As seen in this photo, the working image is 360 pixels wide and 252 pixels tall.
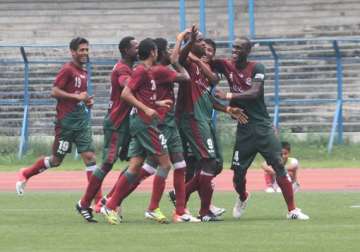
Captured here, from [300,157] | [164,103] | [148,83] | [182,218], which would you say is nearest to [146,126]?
[164,103]

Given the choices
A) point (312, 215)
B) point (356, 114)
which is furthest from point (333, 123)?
point (312, 215)

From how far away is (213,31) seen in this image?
38781mm

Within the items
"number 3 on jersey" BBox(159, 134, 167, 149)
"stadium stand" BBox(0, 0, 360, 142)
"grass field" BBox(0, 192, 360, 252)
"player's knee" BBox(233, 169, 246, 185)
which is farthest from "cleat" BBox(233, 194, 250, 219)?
"stadium stand" BBox(0, 0, 360, 142)

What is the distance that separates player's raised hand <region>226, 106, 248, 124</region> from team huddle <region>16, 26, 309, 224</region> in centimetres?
1

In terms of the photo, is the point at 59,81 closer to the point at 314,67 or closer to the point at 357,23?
the point at 314,67

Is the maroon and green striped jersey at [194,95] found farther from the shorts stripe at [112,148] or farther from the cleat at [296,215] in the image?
the cleat at [296,215]

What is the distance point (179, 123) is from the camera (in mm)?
15141

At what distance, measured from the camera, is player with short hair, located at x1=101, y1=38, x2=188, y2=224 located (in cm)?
1436

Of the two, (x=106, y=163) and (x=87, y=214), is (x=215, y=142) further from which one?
(x=87, y=214)

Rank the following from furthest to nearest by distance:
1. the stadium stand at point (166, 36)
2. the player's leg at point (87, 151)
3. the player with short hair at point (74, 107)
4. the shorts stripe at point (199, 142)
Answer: the stadium stand at point (166, 36) → the player's leg at point (87, 151) → the player with short hair at point (74, 107) → the shorts stripe at point (199, 142)

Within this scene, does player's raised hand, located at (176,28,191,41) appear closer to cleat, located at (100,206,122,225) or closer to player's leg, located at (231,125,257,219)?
player's leg, located at (231,125,257,219)

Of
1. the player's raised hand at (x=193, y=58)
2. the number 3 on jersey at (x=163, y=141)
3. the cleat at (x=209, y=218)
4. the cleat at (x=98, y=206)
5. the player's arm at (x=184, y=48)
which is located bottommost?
the cleat at (x=98, y=206)

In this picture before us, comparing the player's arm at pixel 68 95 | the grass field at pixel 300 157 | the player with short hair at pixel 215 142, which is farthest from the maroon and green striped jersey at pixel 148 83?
the grass field at pixel 300 157

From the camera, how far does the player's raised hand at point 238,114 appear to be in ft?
49.3
